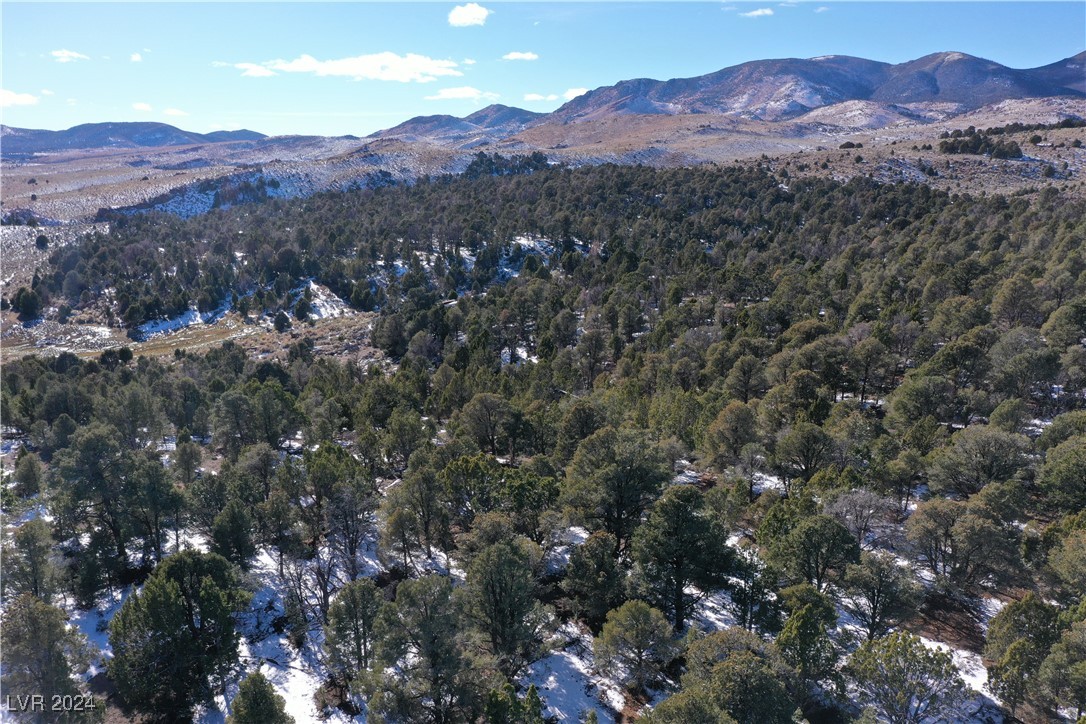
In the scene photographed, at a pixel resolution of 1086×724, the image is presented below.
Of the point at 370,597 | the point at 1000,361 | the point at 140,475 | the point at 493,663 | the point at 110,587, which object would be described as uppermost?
the point at 1000,361

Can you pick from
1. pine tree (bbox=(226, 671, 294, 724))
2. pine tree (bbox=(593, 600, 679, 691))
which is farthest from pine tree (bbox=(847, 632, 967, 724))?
pine tree (bbox=(226, 671, 294, 724))

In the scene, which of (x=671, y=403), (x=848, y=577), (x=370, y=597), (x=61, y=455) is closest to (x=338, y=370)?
(x=61, y=455)

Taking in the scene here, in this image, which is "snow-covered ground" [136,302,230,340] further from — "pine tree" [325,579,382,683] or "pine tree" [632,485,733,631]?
"pine tree" [632,485,733,631]

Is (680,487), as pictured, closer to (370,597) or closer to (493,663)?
(493,663)

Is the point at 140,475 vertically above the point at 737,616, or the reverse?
the point at 140,475

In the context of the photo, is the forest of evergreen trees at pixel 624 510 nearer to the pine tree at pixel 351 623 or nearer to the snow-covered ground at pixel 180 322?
the pine tree at pixel 351 623

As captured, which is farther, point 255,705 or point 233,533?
point 233,533

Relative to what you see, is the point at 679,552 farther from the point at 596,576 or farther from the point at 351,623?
the point at 351,623

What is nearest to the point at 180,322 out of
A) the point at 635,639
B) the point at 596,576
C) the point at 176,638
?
the point at 176,638
